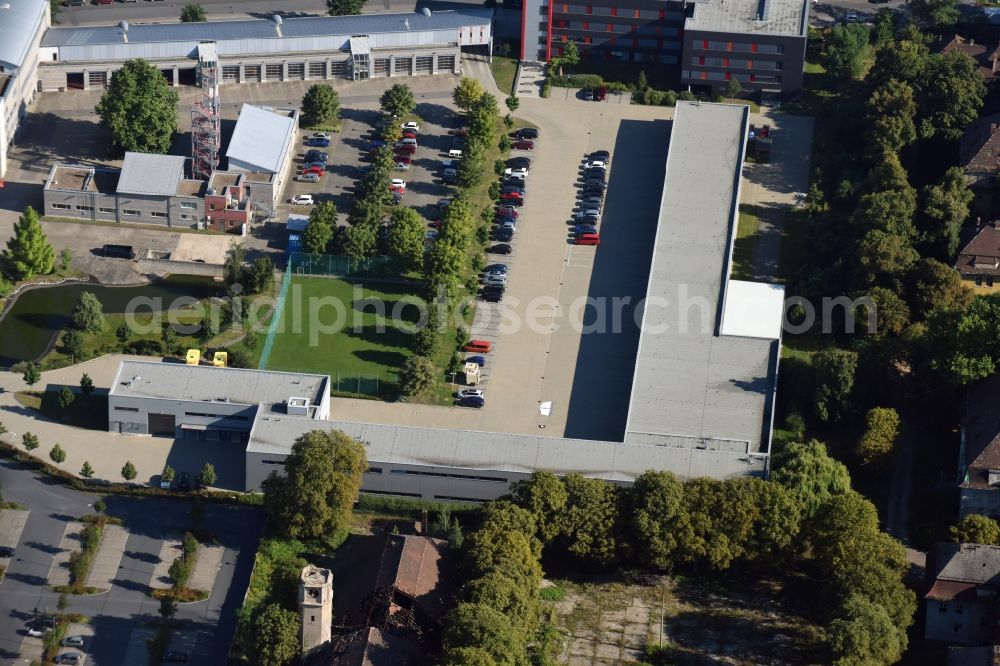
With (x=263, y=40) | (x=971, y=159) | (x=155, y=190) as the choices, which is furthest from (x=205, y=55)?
(x=971, y=159)

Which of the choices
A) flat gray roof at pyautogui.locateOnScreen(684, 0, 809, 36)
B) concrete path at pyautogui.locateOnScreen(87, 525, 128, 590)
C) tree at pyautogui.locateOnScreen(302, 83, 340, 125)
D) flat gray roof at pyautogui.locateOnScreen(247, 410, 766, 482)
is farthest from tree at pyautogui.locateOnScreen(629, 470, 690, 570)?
flat gray roof at pyautogui.locateOnScreen(684, 0, 809, 36)

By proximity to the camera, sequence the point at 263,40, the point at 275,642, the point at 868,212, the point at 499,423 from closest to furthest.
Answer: the point at 275,642 → the point at 499,423 → the point at 868,212 → the point at 263,40

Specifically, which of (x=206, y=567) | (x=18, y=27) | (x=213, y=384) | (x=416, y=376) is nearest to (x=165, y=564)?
(x=206, y=567)

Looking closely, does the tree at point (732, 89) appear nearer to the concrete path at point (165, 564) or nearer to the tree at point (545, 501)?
the tree at point (545, 501)

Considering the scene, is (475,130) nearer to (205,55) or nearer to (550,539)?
(205,55)

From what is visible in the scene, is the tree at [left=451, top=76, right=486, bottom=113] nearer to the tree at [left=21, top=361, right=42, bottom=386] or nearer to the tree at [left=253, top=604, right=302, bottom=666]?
the tree at [left=21, top=361, right=42, bottom=386]

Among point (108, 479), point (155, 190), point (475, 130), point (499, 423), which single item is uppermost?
point (475, 130)

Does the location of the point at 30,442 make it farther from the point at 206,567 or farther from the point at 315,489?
the point at 315,489
